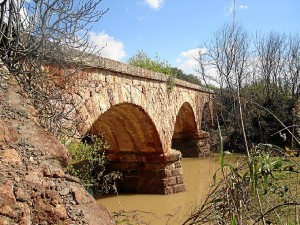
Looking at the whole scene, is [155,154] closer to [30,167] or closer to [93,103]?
[93,103]

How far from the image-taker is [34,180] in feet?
6.50

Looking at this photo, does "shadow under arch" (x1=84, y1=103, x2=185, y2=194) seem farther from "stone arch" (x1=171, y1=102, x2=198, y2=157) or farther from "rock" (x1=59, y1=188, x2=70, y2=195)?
"stone arch" (x1=171, y1=102, x2=198, y2=157)

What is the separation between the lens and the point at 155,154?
802 cm

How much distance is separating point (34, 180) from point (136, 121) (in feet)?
17.9

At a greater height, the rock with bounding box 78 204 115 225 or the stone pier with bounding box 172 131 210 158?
the stone pier with bounding box 172 131 210 158

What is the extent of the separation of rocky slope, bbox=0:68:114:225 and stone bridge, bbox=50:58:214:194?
2.15 meters

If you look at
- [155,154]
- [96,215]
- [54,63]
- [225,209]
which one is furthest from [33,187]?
[155,154]

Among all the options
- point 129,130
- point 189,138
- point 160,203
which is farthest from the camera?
point 189,138

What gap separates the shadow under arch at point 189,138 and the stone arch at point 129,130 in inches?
231

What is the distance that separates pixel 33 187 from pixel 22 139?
520 mm

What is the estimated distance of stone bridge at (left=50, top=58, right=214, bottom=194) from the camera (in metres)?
5.07

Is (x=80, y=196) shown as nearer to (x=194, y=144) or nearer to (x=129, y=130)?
(x=129, y=130)

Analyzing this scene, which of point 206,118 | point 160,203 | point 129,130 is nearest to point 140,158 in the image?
point 129,130

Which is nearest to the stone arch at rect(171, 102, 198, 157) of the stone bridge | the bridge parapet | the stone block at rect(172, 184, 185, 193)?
the stone bridge
